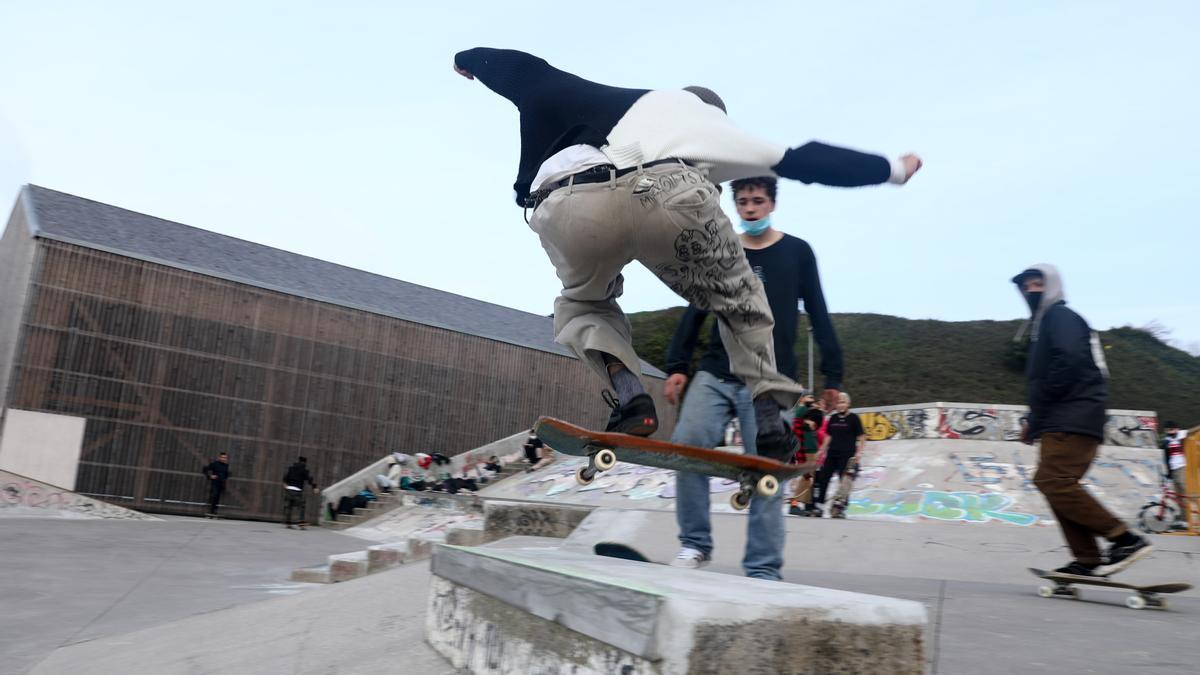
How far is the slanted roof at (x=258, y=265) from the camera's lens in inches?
720

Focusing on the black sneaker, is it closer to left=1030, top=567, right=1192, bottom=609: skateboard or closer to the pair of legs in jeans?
left=1030, top=567, right=1192, bottom=609: skateboard

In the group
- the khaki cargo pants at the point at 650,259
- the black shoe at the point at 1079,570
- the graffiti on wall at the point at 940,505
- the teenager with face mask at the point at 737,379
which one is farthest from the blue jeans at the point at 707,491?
the graffiti on wall at the point at 940,505

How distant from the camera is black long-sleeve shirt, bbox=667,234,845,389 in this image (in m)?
3.49

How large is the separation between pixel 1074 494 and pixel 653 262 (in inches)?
118

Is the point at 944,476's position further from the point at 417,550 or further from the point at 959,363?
the point at 959,363

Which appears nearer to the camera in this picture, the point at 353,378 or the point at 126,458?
the point at 126,458

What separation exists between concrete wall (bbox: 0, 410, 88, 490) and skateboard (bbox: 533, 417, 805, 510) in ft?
57.5

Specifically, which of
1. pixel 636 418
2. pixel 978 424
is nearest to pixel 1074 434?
pixel 636 418

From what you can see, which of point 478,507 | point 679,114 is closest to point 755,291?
point 679,114

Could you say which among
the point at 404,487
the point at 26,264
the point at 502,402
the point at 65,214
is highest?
the point at 65,214

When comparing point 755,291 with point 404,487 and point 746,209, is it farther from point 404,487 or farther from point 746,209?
point 404,487

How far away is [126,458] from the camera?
17.2 metres

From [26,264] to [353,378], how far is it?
753 centimetres

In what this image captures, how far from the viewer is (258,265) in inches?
852
